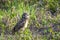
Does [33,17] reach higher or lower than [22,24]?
higher

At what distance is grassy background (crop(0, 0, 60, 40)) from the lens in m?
9.28

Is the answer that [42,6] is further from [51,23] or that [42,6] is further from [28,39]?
[28,39]

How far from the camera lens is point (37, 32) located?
9.79 meters

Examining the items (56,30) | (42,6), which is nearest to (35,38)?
(56,30)

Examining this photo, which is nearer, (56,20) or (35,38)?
(35,38)

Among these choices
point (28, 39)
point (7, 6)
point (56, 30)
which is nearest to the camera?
point (28, 39)

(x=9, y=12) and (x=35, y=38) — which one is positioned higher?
(x=9, y=12)

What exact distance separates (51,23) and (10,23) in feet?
4.18

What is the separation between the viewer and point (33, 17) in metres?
10.6

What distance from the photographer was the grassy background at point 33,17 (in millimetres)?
9280

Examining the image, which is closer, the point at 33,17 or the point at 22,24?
the point at 22,24

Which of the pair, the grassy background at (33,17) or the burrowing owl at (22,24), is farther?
the burrowing owl at (22,24)

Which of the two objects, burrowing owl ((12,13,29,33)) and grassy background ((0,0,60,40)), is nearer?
grassy background ((0,0,60,40))

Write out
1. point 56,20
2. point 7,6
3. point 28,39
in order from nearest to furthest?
point 28,39, point 56,20, point 7,6
